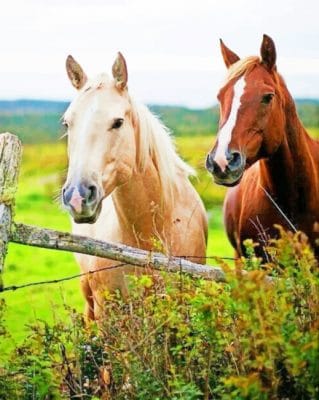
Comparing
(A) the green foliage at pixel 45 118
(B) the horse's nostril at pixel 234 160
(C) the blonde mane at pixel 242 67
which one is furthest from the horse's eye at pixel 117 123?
(A) the green foliage at pixel 45 118

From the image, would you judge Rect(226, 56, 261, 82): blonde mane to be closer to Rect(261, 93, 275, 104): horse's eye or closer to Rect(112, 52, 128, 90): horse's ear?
Rect(261, 93, 275, 104): horse's eye

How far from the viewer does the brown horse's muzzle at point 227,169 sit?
4770mm

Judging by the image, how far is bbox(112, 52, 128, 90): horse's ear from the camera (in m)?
4.84

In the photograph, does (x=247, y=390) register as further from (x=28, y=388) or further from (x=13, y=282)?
(x=13, y=282)

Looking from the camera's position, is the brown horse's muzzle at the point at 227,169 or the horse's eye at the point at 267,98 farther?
the horse's eye at the point at 267,98

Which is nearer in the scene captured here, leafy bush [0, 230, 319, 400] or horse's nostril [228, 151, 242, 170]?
leafy bush [0, 230, 319, 400]

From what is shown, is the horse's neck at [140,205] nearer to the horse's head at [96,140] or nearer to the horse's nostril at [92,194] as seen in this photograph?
the horse's head at [96,140]

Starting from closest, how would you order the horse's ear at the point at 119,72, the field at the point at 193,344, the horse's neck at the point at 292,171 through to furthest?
the field at the point at 193,344
the horse's ear at the point at 119,72
the horse's neck at the point at 292,171

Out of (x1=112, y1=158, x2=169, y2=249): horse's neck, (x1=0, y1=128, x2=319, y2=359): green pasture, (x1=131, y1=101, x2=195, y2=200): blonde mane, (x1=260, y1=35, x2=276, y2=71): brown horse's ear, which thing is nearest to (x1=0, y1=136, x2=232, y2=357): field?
(x1=0, y1=128, x2=319, y2=359): green pasture

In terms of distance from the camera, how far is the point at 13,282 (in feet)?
39.5

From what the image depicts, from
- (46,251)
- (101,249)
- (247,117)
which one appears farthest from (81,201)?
(46,251)

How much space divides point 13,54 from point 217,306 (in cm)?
2869

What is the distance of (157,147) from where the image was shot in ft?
17.2

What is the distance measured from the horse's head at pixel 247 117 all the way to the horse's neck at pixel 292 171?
0.15 meters
